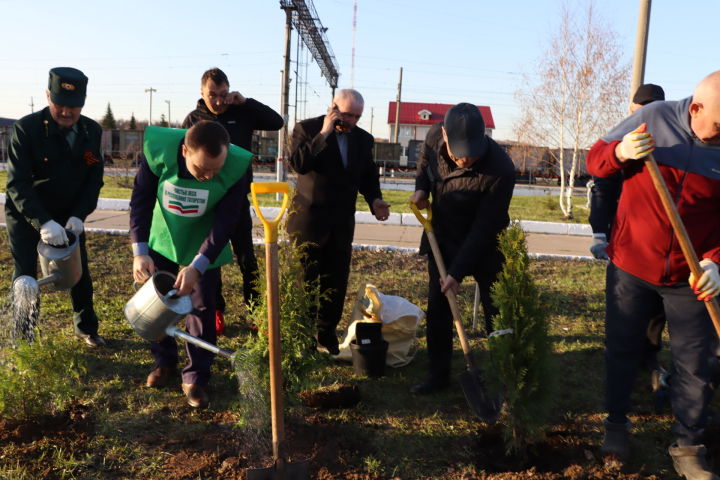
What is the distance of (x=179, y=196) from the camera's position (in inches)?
126

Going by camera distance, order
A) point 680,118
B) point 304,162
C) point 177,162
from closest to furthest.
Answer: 1. point 680,118
2. point 177,162
3. point 304,162

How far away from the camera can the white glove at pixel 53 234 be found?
3447 mm

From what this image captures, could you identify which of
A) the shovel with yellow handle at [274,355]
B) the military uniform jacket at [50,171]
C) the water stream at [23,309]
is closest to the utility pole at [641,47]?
the shovel with yellow handle at [274,355]

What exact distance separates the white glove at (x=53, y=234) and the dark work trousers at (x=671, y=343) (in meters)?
3.34

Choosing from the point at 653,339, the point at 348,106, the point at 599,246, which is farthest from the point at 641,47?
the point at 348,106

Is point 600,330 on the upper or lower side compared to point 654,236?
lower

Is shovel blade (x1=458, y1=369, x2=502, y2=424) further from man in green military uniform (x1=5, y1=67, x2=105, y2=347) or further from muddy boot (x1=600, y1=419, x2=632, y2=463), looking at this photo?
man in green military uniform (x1=5, y1=67, x2=105, y2=347)

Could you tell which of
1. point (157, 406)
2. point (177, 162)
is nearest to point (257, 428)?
point (157, 406)

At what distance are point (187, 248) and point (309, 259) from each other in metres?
0.93

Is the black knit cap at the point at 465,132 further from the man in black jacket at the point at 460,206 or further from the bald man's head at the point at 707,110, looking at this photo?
the bald man's head at the point at 707,110

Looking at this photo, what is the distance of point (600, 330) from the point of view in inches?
196

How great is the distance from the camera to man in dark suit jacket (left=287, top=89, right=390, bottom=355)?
12.0 feet

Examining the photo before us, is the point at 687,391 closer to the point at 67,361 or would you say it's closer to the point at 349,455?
the point at 349,455

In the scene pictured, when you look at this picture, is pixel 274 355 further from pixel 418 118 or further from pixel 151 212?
pixel 418 118
